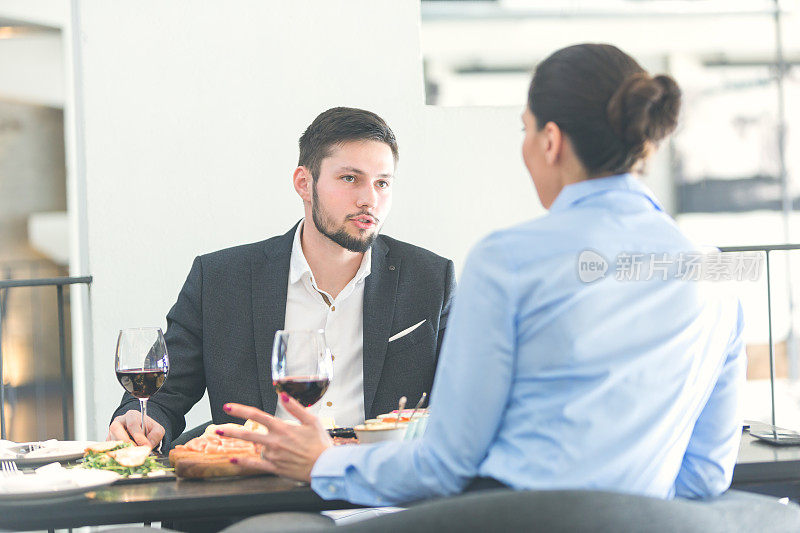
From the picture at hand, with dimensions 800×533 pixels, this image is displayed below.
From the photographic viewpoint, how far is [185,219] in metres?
2.97

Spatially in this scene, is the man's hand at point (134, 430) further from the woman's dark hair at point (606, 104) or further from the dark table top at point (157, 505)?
the woman's dark hair at point (606, 104)

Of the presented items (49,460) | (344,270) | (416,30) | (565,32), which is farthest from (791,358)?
(49,460)

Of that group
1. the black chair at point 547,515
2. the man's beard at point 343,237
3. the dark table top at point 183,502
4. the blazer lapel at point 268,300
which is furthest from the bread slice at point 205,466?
the man's beard at point 343,237

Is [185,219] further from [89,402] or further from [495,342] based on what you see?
[495,342]

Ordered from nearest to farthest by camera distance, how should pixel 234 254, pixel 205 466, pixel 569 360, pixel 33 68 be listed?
pixel 569 360, pixel 205 466, pixel 234 254, pixel 33 68

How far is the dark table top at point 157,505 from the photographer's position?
1.27 m

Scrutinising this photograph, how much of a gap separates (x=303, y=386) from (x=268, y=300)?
2.92 ft

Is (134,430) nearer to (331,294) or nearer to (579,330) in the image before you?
(331,294)

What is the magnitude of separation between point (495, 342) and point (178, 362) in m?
1.33

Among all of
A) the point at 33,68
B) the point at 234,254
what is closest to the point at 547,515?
the point at 234,254

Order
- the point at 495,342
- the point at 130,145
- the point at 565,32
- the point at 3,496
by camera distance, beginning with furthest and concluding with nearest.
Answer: the point at 565,32 < the point at 130,145 < the point at 3,496 < the point at 495,342

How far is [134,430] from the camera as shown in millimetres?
1739

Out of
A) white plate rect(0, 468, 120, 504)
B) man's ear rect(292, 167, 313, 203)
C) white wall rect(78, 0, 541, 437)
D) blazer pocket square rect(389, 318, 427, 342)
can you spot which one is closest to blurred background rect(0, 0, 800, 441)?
white wall rect(78, 0, 541, 437)

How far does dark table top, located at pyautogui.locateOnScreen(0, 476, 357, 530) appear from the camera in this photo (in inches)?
49.9
